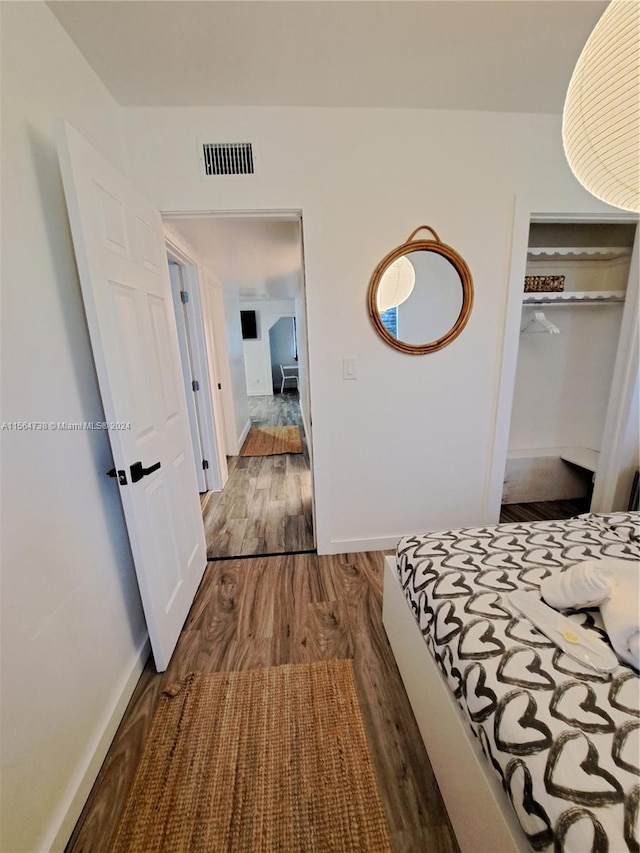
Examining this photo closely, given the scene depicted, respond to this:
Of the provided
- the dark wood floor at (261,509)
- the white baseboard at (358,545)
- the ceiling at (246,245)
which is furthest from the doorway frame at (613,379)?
the dark wood floor at (261,509)

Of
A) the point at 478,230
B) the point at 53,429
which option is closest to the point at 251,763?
the point at 53,429

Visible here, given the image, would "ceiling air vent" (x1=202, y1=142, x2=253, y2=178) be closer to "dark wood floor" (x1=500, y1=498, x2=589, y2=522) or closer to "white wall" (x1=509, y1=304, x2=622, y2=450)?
"white wall" (x1=509, y1=304, x2=622, y2=450)

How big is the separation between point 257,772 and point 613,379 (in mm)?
2753

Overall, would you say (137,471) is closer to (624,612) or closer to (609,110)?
(624,612)

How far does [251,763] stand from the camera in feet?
3.56

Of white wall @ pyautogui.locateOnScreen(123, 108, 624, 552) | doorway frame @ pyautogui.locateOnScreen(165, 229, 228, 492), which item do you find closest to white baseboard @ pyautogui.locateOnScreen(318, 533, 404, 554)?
white wall @ pyautogui.locateOnScreen(123, 108, 624, 552)

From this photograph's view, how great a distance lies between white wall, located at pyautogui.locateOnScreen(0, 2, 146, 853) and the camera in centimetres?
83

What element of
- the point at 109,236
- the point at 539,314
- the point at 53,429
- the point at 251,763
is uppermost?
the point at 109,236

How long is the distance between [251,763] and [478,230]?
2.57 m

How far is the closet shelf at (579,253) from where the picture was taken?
2.14 metres

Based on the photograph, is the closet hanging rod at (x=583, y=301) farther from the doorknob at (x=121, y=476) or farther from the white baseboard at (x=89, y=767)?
the white baseboard at (x=89, y=767)

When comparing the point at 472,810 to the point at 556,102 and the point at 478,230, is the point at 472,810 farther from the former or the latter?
the point at 556,102

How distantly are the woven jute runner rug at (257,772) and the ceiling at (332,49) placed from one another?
2.51 meters

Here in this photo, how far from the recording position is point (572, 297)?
2215 millimetres
